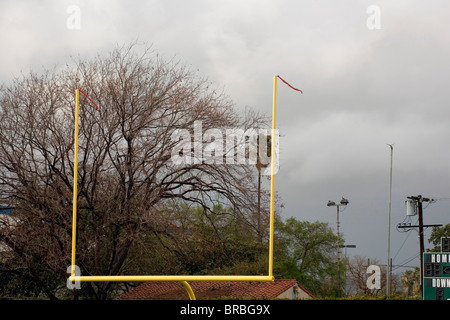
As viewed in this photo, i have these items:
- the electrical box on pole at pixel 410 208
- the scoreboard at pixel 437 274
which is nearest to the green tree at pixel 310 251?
the electrical box on pole at pixel 410 208

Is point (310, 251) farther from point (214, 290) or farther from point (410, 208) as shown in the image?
point (214, 290)

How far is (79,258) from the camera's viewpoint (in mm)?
17000

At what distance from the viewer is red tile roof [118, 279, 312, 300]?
2020 cm

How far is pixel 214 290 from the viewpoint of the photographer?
20828 mm

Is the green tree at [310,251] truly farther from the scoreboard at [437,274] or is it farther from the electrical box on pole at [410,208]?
the scoreboard at [437,274]

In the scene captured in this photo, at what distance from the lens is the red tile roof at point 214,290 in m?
20.2

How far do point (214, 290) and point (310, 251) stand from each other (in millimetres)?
9410

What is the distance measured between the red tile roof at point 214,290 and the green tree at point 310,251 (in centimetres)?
571

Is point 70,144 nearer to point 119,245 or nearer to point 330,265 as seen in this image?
point 119,245

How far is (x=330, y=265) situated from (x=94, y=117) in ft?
54.8

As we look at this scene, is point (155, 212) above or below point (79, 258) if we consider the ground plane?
above

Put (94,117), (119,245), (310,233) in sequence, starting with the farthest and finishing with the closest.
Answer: (310,233)
(119,245)
(94,117)
